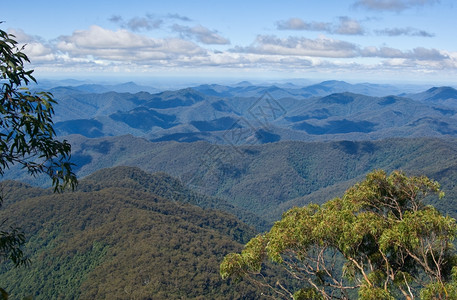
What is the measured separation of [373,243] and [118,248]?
208 ft

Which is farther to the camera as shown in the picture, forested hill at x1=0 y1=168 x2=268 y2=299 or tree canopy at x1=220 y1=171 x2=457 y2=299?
forested hill at x1=0 y1=168 x2=268 y2=299

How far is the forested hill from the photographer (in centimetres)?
5691

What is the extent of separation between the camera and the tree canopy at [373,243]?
35.2ft

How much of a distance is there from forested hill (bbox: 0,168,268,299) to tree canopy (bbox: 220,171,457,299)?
144 ft

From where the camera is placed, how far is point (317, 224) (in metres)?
12.6

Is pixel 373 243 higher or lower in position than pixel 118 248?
higher

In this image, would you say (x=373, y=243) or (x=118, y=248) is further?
(x=118, y=248)

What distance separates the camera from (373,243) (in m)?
12.6

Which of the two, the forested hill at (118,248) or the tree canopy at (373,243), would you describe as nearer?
the tree canopy at (373,243)

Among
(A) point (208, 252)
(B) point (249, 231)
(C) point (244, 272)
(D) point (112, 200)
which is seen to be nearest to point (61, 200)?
(D) point (112, 200)

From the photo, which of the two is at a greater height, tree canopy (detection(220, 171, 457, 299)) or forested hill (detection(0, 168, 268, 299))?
tree canopy (detection(220, 171, 457, 299))

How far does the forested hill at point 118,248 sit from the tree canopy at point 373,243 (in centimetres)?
4382

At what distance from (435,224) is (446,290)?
77.9 inches

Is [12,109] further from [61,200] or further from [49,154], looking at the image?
[61,200]
